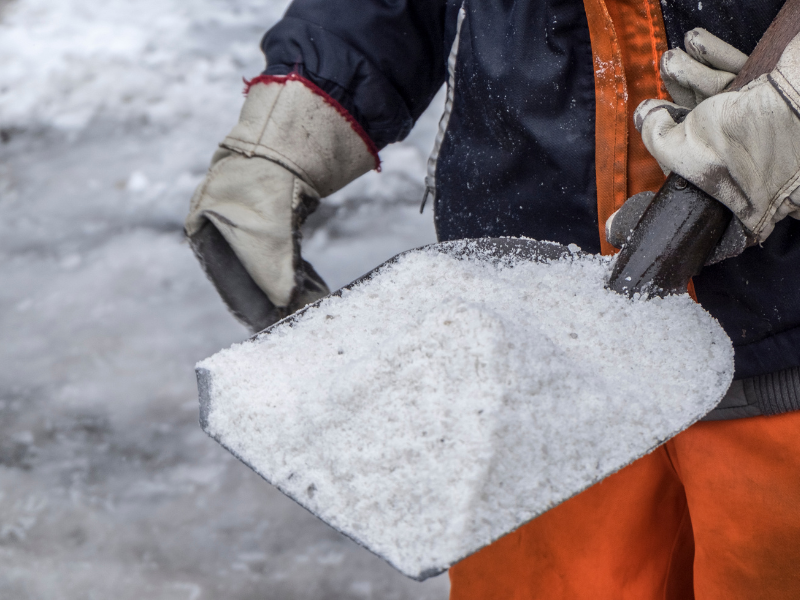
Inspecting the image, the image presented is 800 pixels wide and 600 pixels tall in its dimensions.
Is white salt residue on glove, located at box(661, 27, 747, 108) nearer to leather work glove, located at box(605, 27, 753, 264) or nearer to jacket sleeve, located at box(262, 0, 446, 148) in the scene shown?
leather work glove, located at box(605, 27, 753, 264)

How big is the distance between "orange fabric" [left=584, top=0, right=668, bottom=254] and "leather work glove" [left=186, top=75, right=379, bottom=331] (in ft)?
1.56

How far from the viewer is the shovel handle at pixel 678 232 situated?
0.67 m

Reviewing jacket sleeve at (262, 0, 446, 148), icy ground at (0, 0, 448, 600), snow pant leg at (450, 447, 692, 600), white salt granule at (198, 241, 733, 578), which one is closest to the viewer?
white salt granule at (198, 241, 733, 578)

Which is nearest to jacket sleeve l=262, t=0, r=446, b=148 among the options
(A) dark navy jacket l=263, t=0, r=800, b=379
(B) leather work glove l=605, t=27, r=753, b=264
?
(A) dark navy jacket l=263, t=0, r=800, b=379

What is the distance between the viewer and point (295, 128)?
42.7 inches

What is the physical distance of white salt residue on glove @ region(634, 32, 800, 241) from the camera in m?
0.63

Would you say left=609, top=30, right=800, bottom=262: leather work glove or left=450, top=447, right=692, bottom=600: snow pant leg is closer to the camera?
left=609, top=30, right=800, bottom=262: leather work glove

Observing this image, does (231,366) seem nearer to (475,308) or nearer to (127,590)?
(475,308)

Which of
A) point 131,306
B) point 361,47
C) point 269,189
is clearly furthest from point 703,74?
point 131,306

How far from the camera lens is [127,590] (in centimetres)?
135

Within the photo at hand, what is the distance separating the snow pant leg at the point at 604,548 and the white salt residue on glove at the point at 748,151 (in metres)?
0.41

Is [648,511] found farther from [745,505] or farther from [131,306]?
[131,306]

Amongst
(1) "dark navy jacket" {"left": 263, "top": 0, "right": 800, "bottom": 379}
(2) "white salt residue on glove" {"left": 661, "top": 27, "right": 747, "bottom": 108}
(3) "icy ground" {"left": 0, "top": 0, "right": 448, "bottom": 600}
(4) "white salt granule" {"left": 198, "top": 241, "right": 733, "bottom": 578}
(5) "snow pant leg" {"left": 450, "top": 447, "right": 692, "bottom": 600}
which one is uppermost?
(2) "white salt residue on glove" {"left": 661, "top": 27, "right": 747, "bottom": 108}

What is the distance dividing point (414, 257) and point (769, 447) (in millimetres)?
507
